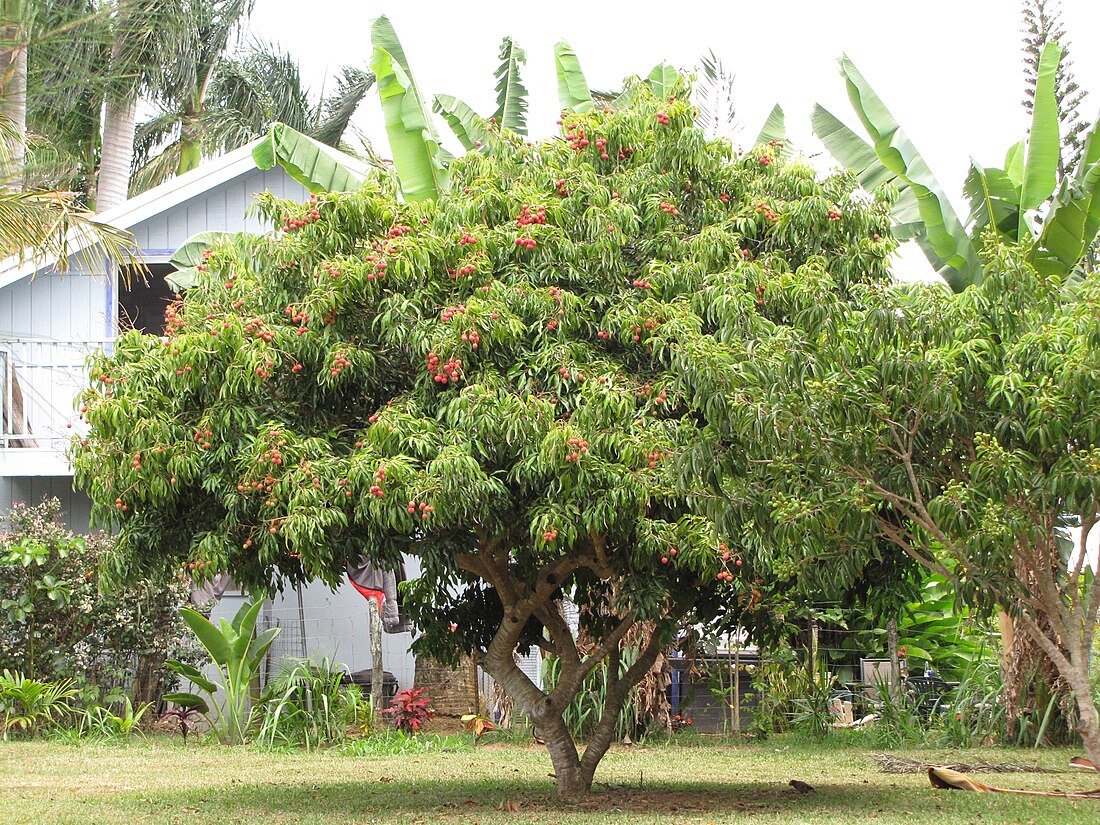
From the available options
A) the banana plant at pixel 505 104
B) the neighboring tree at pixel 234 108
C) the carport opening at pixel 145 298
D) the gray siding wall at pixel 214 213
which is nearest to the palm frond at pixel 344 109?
the neighboring tree at pixel 234 108

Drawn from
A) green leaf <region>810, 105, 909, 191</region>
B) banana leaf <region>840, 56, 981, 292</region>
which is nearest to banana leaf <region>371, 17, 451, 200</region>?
banana leaf <region>840, 56, 981, 292</region>

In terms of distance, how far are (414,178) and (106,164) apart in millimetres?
14087

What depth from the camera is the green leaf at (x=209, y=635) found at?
1416cm

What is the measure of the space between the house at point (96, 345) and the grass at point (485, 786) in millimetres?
2712

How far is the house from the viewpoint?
15.4 meters

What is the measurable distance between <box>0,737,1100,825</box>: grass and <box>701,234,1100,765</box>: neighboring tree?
2.43 meters

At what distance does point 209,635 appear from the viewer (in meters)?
14.4

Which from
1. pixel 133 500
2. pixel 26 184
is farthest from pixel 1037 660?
pixel 26 184

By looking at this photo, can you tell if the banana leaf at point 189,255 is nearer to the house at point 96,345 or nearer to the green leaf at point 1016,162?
the house at point 96,345

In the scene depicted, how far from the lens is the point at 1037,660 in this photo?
1441 cm

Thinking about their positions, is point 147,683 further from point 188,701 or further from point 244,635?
point 244,635

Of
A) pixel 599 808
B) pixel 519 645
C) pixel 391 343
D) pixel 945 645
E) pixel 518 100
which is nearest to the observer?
pixel 391 343

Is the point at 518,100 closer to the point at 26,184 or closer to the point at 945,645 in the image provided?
the point at 26,184

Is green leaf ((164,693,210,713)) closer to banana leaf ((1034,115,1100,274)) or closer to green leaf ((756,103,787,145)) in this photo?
green leaf ((756,103,787,145))
